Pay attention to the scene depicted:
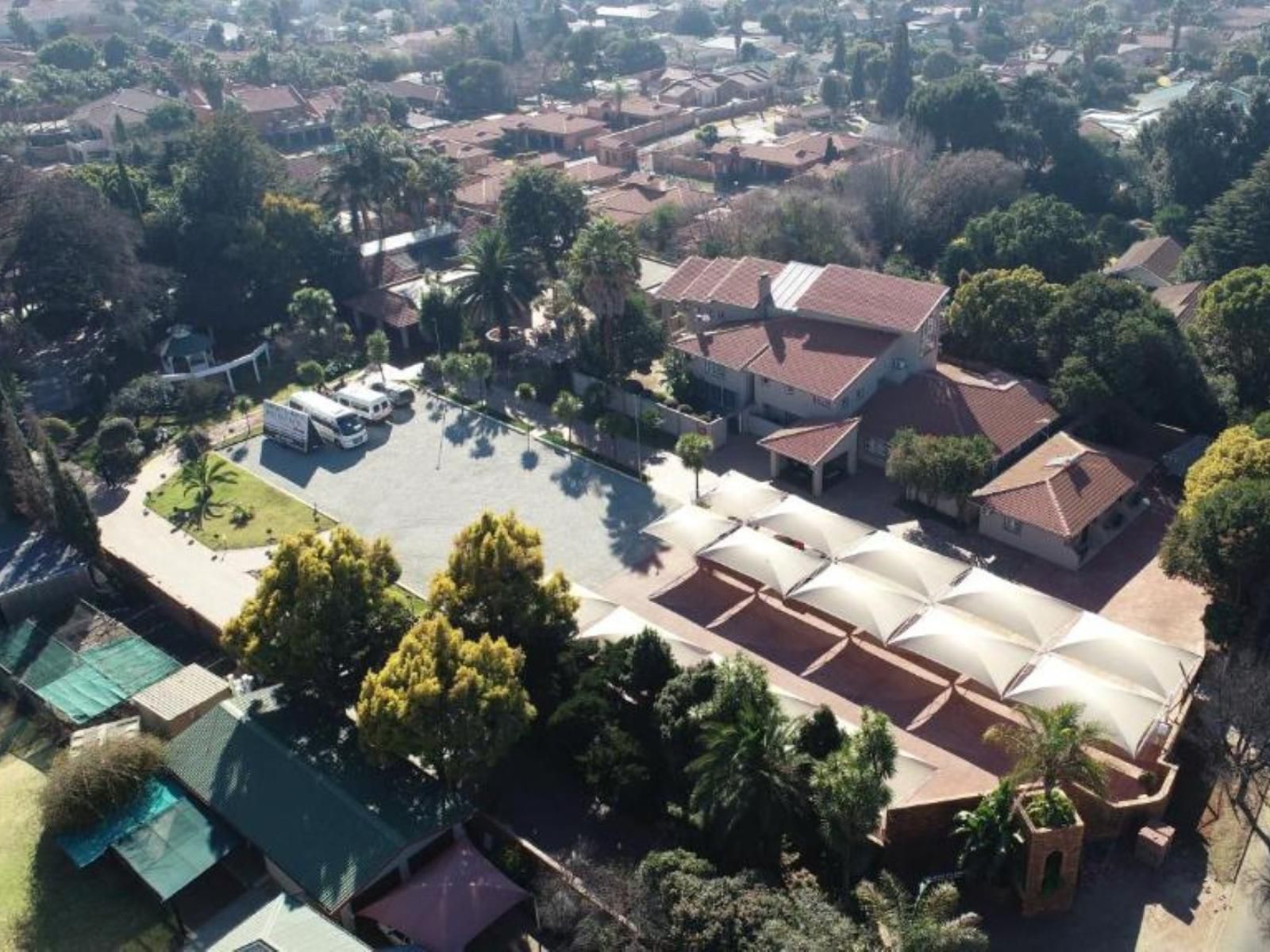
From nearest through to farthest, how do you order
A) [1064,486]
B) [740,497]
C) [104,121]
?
1. [1064,486]
2. [740,497]
3. [104,121]

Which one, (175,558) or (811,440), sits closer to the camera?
(175,558)

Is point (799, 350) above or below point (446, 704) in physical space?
below

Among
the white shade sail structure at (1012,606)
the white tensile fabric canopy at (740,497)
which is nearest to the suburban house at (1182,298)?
the white shade sail structure at (1012,606)

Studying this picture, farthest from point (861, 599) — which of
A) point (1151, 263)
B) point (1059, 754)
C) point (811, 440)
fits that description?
point (1151, 263)

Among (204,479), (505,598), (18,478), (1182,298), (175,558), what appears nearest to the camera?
(505,598)

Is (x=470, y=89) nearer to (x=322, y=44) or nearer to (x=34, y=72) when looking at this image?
(x=34, y=72)

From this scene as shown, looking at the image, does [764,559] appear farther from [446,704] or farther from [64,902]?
[64,902]

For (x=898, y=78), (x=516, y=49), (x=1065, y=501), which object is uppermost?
(x=1065, y=501)
